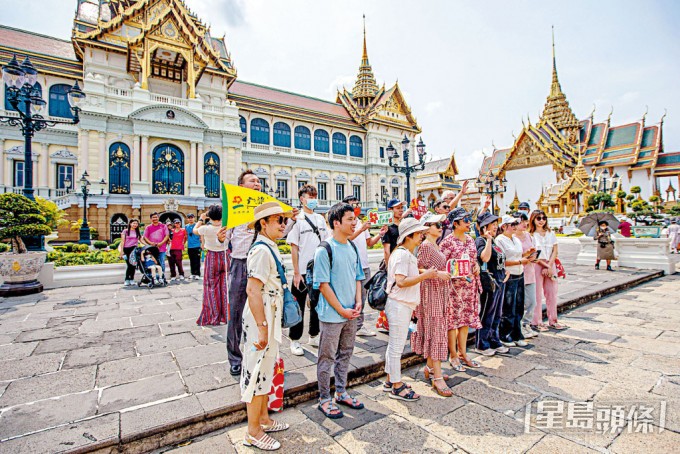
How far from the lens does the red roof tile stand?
2047cm

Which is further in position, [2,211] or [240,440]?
[2,211]

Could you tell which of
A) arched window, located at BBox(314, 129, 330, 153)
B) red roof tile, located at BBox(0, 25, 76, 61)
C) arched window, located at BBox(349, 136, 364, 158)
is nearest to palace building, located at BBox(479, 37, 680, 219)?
arched window, located at BBox(349, 136, 364, 158)

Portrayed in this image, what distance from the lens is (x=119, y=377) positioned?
119 inches

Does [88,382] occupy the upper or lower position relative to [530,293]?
lower

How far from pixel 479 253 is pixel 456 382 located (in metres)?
1.38

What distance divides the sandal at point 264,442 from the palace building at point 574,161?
31601 millimetres

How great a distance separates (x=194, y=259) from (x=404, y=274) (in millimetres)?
7248

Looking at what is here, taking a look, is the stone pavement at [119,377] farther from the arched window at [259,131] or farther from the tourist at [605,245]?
the arched window at [259,131]

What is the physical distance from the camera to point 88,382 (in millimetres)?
2922

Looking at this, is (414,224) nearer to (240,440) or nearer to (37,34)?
(240,440)

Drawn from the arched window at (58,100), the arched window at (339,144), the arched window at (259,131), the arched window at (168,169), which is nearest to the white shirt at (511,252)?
the arched window at (168,169)

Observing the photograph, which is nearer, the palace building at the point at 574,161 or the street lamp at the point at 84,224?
the street lamp at the point at 84,224

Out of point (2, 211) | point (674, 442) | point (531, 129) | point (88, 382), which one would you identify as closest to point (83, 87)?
point (2, 211)

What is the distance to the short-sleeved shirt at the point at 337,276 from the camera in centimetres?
250
